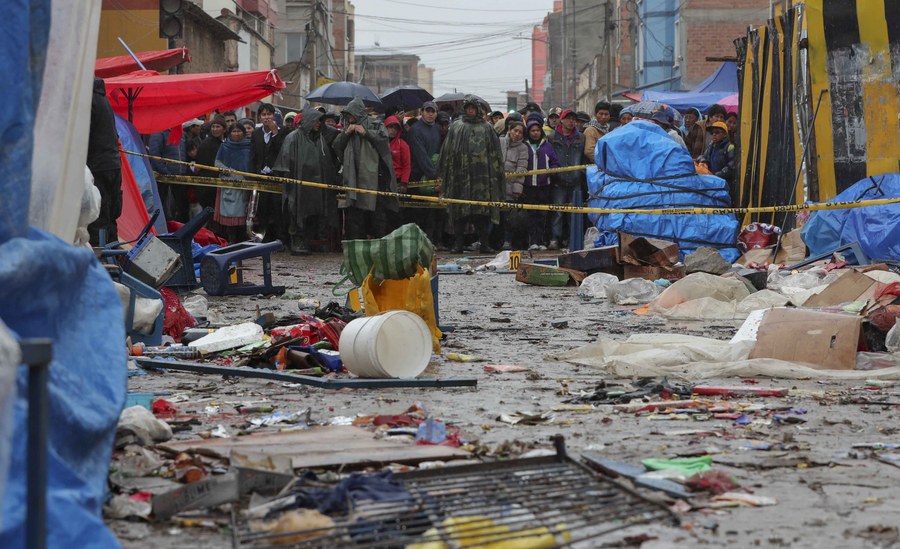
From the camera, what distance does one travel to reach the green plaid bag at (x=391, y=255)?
26.8ft

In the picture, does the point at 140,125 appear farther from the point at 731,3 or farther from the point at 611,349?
the point at 731,3

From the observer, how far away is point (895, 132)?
531 inches

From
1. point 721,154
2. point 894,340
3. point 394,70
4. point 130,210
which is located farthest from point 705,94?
point 394,70

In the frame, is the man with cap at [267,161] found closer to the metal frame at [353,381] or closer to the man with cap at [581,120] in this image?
the man with cap at [581,120]

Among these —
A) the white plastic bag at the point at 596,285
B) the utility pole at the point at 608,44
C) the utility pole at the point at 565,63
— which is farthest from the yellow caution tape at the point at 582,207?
the utility pole at the point at 565,63

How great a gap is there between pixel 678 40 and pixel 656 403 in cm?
4097

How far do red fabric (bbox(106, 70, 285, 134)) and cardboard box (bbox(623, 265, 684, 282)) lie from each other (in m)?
5.82

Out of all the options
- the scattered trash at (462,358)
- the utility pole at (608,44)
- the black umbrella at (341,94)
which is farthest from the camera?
the utility pole at (608,44)

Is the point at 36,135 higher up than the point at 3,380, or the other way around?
the point at 36,135

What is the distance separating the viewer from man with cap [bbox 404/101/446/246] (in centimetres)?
1958

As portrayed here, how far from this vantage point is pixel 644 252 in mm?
13648

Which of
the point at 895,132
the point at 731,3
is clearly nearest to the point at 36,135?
the point at 895,132

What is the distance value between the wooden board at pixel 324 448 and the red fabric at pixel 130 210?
29.4ft

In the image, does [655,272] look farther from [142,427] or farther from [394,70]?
[394,70]
